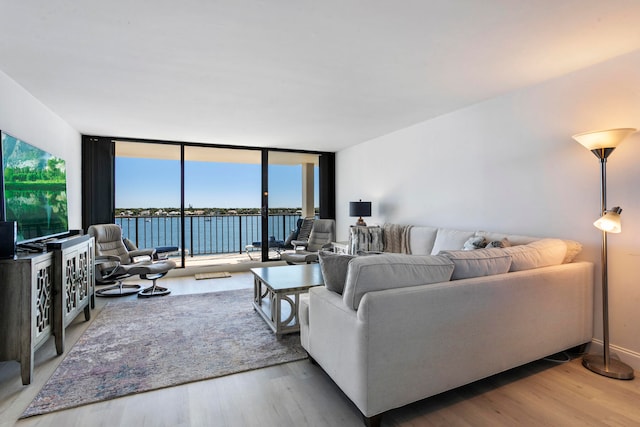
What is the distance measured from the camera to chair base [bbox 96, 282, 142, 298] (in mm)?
4199

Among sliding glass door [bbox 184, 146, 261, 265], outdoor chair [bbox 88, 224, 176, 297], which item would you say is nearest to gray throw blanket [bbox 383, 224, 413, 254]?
→ sliding glass door [bbox 184, 146, 261, 265]

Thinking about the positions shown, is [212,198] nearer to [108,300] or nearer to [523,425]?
[108,300]

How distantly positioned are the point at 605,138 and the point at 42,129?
5088mm

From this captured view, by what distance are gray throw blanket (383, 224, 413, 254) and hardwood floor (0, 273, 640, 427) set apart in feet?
6.85

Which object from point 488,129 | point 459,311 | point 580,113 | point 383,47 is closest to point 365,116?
point 488,129

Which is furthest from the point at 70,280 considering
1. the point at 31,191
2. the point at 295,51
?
the point at 295,51

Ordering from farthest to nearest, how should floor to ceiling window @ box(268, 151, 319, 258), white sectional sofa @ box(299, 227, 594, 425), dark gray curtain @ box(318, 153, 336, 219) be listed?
dark gray curtain @ box(318, 153, 336, 219) → floor to ceiling window @ box(268, 151, 319, 258) → white sectional sofa @ box(299, 227, 594, 425)

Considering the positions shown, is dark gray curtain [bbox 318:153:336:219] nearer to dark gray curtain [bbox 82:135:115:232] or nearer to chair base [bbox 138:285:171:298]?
chair base [bbox 138:285:171:298]

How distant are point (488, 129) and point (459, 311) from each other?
7.76 feet

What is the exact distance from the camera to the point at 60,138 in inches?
153

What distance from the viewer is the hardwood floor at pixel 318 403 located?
66.8 inches

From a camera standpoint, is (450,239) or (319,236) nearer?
(450,239)

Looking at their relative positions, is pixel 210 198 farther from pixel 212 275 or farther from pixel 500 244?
pixel 500 244

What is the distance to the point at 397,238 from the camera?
432 centimetres
